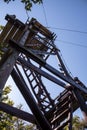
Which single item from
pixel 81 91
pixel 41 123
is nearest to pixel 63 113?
pixel 81 91

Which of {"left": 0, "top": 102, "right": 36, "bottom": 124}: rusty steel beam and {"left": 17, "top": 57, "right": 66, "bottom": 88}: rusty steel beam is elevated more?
{"left": 17, "top": 57, "right": 66, "bottom": 88}: rusty steel beam

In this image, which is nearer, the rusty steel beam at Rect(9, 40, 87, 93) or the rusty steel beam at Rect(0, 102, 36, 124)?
the rusty steel beam at Rect(9, 40, 87, 93)

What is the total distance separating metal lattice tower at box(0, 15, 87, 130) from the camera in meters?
5.35

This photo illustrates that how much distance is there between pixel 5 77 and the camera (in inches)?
171

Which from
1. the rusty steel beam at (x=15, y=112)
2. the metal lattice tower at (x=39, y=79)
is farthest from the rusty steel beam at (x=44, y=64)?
the rusty steel beam at (x=15, y=112)

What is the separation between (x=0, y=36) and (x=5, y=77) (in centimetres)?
564

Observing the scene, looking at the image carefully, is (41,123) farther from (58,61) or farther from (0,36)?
(0,36)

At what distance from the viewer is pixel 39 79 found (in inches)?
324

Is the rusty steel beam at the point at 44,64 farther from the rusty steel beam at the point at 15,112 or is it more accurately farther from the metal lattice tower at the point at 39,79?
the rusty steel beam at the point at 15,112

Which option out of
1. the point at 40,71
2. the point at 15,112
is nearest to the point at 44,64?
the point at 40,71

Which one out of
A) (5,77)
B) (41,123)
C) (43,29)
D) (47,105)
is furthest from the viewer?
(43,29)

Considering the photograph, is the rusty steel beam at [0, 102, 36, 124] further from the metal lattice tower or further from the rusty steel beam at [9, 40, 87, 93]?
the rusty steel beam at [9, 40, 87, 93]

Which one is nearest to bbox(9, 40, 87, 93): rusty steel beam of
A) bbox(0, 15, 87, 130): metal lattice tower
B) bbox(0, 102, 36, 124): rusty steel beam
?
bbox(0, 15, 87, 130): metal lattice tower

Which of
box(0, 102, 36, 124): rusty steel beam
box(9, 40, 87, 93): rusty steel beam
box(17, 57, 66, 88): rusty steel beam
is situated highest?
box(9, 40, 87, 93): rusty steel beam
